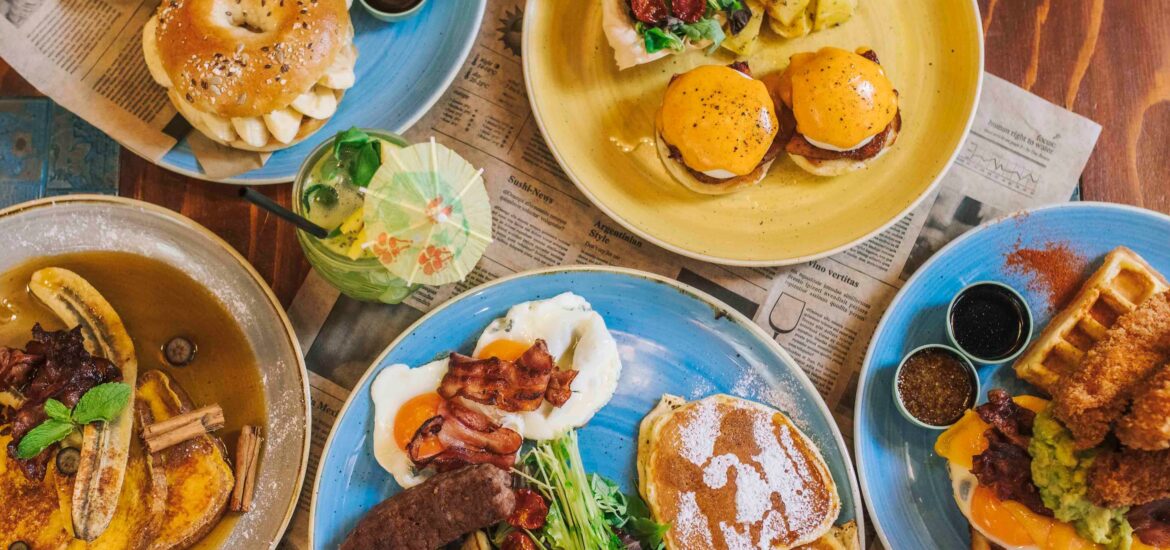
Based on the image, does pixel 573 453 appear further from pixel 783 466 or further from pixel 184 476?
pixel 184 476

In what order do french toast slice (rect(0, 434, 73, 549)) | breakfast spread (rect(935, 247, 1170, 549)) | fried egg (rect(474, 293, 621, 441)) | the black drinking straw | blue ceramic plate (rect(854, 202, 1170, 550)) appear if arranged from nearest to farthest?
the black drinking straw < breakfast spread (rect(935, 247, 1170, 549)) < french toast slice (rect(0, 434, 73, 549)) < fried egg (rect(474, 293, 621, 441)) < blue ceramic plate (rect(854, 202, 1170, 550))

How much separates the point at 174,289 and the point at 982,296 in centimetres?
294

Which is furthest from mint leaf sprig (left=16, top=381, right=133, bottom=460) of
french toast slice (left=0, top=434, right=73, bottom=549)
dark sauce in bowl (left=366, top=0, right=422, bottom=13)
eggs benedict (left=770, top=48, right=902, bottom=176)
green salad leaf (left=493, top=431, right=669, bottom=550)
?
eggs benedict (left=770, top=48, right=902, bottom=176)

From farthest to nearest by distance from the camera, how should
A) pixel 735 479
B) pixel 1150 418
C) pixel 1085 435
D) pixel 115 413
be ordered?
1. pixel 735 479
2. pixel 115 413
3. pixel 1085 435
4. pixel 1150 418

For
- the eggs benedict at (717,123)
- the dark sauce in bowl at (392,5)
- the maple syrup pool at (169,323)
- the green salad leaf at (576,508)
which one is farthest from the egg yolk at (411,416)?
the dark sauce in bowl at (392,5)

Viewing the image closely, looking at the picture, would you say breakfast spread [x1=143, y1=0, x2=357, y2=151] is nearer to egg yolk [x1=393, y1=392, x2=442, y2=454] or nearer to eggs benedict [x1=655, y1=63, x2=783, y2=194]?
egg yolk [x1=393, y1=392, x2=442, y2=454]

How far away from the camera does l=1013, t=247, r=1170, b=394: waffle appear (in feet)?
9.16

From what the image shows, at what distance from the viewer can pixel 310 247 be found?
2508mm

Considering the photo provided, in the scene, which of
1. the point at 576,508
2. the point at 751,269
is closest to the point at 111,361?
the point at 576,508

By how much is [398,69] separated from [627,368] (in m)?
1.40

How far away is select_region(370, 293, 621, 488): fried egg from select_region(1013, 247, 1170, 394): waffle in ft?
5.03

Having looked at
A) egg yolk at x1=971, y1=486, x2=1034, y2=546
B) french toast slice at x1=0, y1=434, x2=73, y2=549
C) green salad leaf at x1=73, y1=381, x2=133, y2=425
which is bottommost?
french toast slice at x1=0, y1=434, x2=73, y2=549

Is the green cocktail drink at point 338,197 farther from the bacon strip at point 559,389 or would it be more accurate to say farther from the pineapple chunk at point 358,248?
the bacon strip at point 559,389

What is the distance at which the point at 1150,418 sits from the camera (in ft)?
7.88
